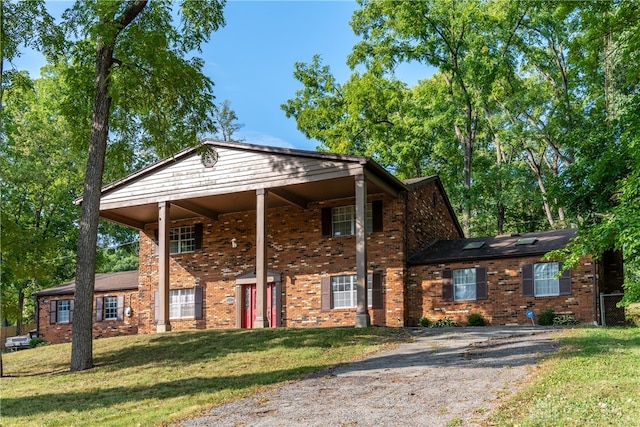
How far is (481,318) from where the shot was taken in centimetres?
2073

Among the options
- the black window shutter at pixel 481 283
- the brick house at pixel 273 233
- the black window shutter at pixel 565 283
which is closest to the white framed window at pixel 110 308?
the brick house at pixel 273 233

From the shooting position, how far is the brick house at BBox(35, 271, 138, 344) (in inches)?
1105

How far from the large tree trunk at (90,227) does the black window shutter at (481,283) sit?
39.3 ft

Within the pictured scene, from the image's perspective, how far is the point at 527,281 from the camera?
20.3m

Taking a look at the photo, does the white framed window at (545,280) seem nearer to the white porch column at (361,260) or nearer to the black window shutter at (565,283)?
the black window shutter at (565,283)

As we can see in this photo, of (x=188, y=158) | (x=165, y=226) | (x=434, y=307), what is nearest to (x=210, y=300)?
(x=165, y=226)

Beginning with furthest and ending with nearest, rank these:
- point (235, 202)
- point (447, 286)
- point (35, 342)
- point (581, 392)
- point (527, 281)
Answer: point (35, 342), point (235, 202), point (447, 286), point (527, 281), point (581, 392)

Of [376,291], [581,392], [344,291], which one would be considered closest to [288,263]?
[344,291]

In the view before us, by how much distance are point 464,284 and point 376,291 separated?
9.53 feet

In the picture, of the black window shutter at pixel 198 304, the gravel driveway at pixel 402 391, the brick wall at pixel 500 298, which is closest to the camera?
the gravel driveway at pixel 402 391

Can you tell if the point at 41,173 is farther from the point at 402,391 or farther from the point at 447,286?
the point at 402,391

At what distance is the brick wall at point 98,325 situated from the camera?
91.8 feet

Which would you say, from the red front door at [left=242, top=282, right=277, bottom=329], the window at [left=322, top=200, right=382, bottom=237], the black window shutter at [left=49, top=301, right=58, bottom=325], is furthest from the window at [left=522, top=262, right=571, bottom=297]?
the black window shutter at [left=49, top=301, right=58, bottom=325]

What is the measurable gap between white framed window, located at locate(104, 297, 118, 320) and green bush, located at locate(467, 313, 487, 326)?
620 inches
